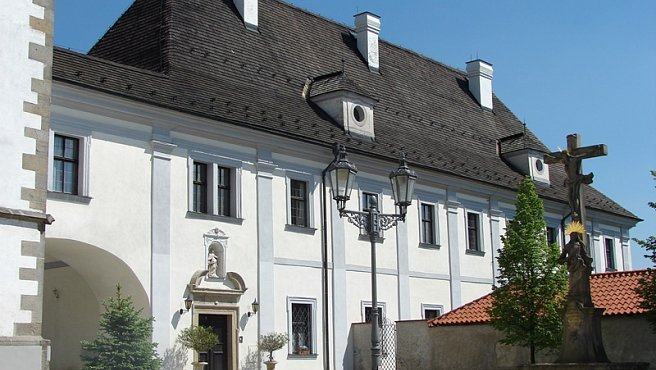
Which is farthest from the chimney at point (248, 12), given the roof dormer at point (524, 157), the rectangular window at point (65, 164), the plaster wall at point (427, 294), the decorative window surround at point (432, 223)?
the roof dormer at point (524, 157)

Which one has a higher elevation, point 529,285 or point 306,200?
point 306,200

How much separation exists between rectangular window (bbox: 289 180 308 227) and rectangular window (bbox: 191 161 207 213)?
2935mm

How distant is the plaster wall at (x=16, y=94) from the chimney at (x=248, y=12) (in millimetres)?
16934

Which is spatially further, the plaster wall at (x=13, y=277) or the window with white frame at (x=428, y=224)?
the window with white frame at (x=428, y=224)

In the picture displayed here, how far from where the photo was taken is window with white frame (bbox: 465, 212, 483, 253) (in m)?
33.0

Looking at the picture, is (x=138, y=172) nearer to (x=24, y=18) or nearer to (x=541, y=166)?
(x=24, y=18)

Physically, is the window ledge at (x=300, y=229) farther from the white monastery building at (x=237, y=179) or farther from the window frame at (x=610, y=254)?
the window frame at (x=610, y=254)

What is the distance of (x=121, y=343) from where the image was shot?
67.1 feet

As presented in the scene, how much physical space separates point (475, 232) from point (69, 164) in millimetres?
15603

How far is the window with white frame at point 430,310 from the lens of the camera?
30.5 metres

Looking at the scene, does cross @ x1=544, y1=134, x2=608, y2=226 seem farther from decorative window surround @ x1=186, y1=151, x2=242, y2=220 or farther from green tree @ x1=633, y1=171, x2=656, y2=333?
decorative window surround @ x1=186, y1=151, x2=242, y2=220

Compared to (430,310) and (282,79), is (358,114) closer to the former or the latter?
(282,79)

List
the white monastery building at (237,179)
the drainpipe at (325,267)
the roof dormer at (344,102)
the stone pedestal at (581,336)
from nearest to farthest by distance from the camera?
the stone pedestal at (581,336)
the white monastery building at (237,179)
the drainpipe at (325,267)
the roof dormer at (344,102)

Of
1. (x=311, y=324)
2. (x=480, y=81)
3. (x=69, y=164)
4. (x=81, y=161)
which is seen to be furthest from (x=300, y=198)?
(x=480, y=81)
